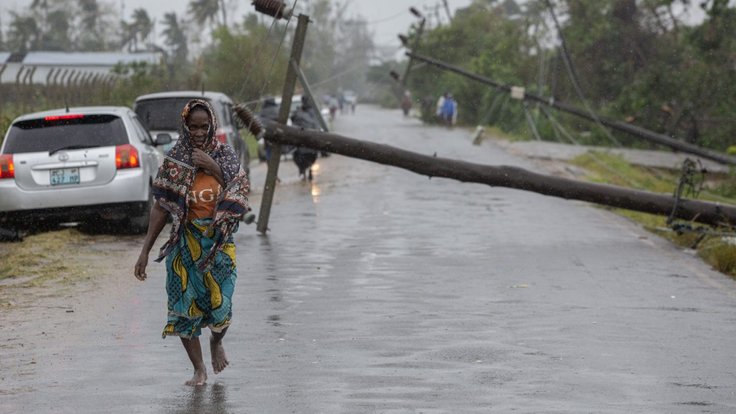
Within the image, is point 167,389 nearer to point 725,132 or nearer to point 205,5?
point 725,132

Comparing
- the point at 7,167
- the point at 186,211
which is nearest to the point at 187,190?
the point at 186,211

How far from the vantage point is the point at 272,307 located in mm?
12180

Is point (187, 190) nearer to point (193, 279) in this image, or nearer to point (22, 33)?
point (193, 279)

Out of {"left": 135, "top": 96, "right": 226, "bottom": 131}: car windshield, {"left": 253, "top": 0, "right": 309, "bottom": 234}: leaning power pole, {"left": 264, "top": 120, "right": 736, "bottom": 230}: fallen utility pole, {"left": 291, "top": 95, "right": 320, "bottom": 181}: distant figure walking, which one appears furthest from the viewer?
{"left": 291, "top": 95, "right": 320, "bottom": 181}: distant figure walking

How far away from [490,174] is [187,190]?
9.84m

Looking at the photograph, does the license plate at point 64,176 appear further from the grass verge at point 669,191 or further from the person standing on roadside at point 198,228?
the person standing on roadside at point 198,228

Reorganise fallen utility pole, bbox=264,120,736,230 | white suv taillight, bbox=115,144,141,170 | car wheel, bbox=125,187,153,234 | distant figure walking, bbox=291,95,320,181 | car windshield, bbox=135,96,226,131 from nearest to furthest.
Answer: white suv taillight, bbox=115,144,141,170
fallen utility pole, bbox=264,120,736,230
car wheel, bbox=125,187,153,234
car windshield, bbox=135,96,226,131
distant figure walking, bbox=291,95,320,181

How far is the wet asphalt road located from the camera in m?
8.21

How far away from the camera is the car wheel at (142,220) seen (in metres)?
18.2

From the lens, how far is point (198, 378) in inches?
336

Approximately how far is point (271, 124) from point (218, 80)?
40639mm

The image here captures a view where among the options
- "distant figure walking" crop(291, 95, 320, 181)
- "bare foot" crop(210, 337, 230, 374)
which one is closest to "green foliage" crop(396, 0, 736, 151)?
"distant figure walking" crop(291, 95, 320, 181)

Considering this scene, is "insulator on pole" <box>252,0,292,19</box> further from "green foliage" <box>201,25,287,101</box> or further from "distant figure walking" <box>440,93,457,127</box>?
"distant figure walking" <box>440,93,457,127</box>

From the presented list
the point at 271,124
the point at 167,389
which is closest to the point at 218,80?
the point at 271,124
